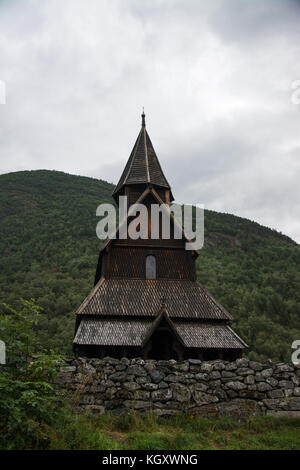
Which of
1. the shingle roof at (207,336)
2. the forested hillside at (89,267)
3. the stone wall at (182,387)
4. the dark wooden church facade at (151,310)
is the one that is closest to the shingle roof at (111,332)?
the dark wooden church facade at (151,310)

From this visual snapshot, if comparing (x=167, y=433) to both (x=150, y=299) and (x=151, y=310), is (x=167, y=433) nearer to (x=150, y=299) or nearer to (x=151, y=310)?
(x=151, y=310)

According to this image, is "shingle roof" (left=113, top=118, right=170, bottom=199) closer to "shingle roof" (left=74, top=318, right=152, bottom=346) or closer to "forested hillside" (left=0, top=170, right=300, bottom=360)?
"shingle roof" (left=74, top=318, right=152, bottom=346)

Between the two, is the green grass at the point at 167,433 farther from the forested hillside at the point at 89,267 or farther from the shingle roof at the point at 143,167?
the forested hillside at the point at 89,267

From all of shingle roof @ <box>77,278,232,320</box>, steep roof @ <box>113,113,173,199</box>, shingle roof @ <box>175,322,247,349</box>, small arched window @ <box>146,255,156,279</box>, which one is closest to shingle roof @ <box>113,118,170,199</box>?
steep roof @ <box>113,113,173,199</box>

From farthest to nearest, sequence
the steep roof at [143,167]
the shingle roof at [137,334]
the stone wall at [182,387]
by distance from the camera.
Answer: the steep roof at [143,167]
the shingle roof at [137,334]
the stone wall at [182,387]

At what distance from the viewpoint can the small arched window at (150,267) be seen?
16141mm

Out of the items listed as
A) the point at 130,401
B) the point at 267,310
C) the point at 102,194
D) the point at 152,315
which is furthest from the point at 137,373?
the point at 102,194

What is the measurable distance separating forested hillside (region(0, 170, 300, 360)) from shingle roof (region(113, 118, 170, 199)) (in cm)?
914

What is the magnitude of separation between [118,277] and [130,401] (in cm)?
759

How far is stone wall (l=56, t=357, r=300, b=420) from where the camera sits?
845 cm

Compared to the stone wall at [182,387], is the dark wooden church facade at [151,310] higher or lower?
higher

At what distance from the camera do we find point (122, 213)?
18.6 metres

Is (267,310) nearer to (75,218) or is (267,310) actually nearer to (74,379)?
(74,379)

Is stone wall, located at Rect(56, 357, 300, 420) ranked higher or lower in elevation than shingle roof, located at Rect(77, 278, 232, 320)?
lower
